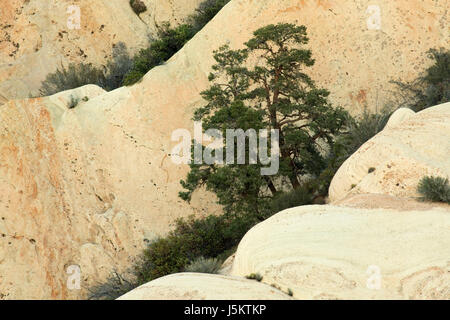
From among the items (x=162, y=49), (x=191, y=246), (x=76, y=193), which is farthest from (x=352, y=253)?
(x=162, y=49)

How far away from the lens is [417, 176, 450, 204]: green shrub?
13.2 m

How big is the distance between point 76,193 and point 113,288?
11.6 feet

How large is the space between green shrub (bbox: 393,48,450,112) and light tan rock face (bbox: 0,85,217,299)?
18.4ft

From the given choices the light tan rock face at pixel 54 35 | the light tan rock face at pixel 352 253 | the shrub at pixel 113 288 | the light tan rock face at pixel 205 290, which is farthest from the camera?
the light tan rock face at pixel 54 35

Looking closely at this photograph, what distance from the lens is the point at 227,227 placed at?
1897cm

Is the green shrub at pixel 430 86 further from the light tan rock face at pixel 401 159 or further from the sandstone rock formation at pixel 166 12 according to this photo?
the sandstone rock formation at pixel 166 12

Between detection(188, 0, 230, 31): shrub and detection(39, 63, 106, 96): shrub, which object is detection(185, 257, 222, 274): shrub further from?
detection(188, 0, 230, 31): shrub

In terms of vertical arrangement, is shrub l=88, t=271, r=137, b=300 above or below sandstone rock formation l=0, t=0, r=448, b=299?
below

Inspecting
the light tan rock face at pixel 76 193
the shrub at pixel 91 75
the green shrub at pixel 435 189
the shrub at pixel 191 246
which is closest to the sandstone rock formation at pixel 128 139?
the light tan rock face at pixel 76 193

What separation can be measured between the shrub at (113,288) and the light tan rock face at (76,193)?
2.19 feet

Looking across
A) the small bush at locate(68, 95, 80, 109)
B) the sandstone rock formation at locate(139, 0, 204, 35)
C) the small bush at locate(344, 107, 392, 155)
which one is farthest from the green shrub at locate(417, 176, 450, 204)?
the sandstone rock formation at locate(139, 0, 204, 35)

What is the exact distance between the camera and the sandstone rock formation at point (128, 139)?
21.9m

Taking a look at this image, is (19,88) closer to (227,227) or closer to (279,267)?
(227,227)
